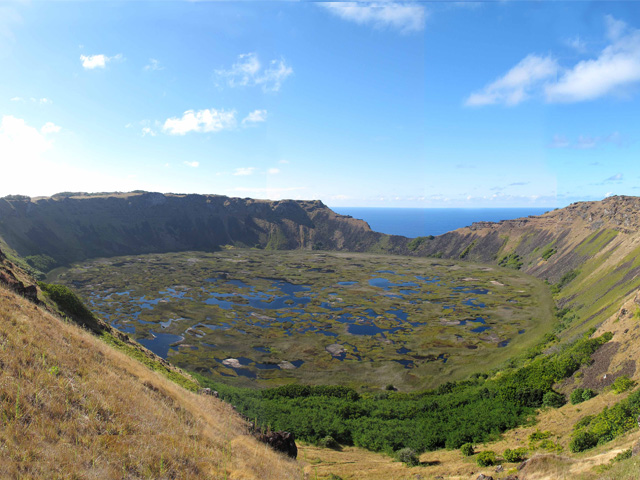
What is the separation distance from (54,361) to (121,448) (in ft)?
22.4

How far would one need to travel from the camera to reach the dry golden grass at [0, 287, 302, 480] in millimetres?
11453

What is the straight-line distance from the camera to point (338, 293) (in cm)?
11888

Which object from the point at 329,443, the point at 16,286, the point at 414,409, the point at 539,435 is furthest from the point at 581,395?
the point at 16,286

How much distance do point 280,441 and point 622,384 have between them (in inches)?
1278

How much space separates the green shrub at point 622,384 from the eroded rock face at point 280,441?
30745mm

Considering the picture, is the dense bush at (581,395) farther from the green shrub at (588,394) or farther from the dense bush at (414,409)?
the dense bush at (414,409)

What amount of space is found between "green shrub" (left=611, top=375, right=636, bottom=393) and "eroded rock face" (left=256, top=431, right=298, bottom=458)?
30.7 metres

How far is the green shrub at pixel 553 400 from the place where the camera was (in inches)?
1392

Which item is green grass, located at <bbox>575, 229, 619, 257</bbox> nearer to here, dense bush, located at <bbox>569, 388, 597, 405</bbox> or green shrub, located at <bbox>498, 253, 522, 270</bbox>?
green shrub, located at <bbox>498, 253, 522, 270</bbox>

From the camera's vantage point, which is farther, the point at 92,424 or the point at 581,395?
the point at 581,395

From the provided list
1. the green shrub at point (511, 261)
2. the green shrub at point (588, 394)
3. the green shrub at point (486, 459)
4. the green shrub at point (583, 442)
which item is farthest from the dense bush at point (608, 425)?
the green shrub at point (511, 261)

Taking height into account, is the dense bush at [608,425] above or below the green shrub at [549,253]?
below

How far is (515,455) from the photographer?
82.3ft

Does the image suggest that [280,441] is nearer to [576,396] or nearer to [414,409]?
[414,409]
